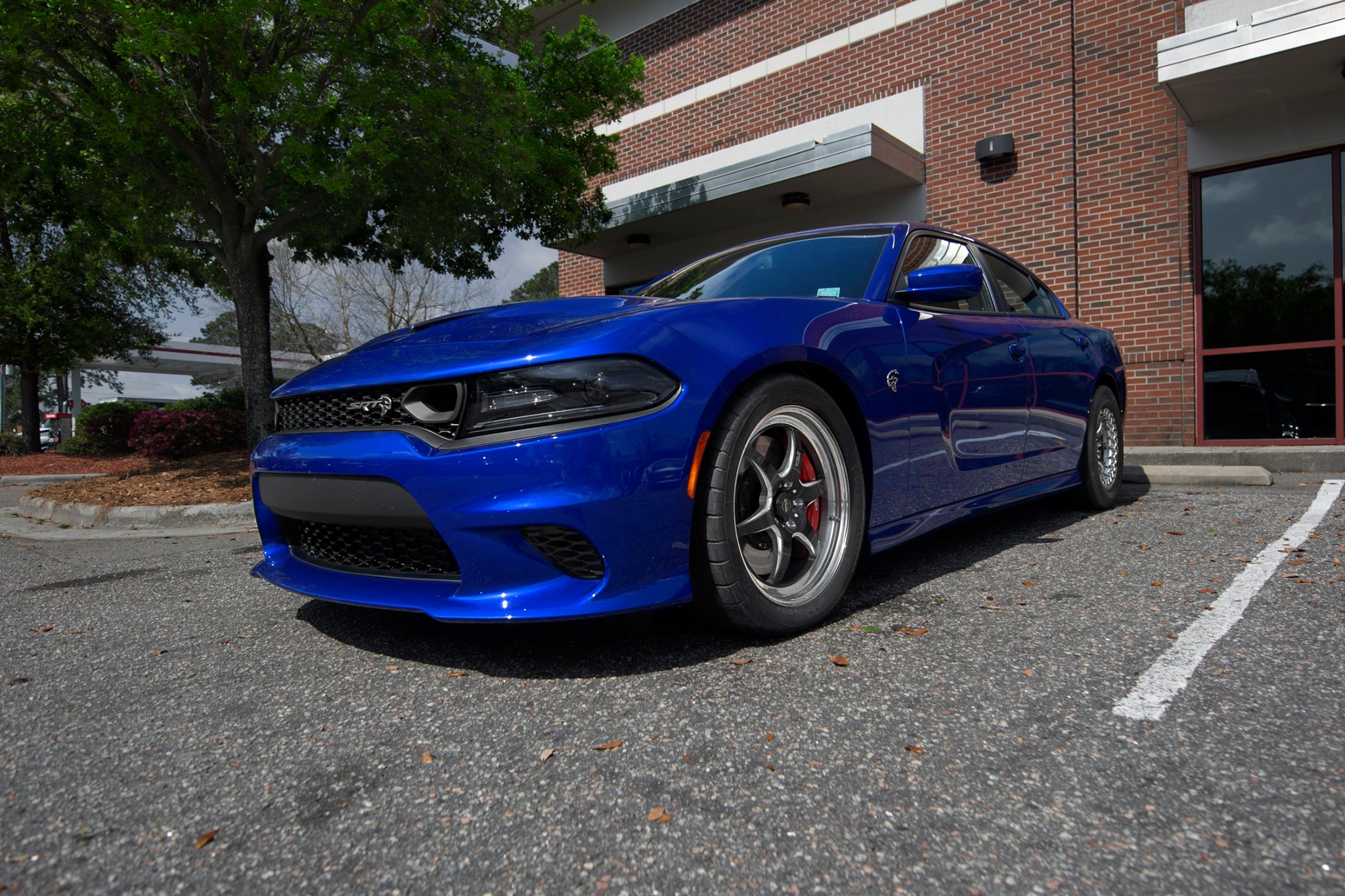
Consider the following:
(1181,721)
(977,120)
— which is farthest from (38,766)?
(977,120)

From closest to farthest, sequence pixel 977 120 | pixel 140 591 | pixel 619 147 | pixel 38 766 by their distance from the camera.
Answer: pixel 38 766
pixel 140 591
pixel 977 120
pixel 619 147

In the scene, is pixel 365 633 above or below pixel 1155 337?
below

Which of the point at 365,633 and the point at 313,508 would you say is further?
the point at 365,633

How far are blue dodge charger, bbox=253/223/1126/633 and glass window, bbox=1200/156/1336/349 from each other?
652cm

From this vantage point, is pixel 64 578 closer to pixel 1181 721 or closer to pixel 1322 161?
pixel 1181 721

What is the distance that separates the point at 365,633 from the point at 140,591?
1.63 meters

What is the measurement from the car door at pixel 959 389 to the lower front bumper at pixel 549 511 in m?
1.14

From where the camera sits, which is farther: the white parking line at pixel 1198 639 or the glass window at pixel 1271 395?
the glass window at pixel 1271 395

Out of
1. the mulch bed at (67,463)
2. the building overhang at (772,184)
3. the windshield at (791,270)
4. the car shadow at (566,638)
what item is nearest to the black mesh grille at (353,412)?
the car shadow at (566,638)

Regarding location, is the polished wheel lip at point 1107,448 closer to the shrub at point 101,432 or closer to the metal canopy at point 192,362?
the shrub at point 101,432

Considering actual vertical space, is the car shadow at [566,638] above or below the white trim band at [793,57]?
below

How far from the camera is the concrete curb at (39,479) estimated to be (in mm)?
11484

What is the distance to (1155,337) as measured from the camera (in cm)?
821

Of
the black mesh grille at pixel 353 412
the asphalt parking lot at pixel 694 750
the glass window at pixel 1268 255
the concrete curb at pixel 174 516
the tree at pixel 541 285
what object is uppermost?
the tree at pixel 541 285
